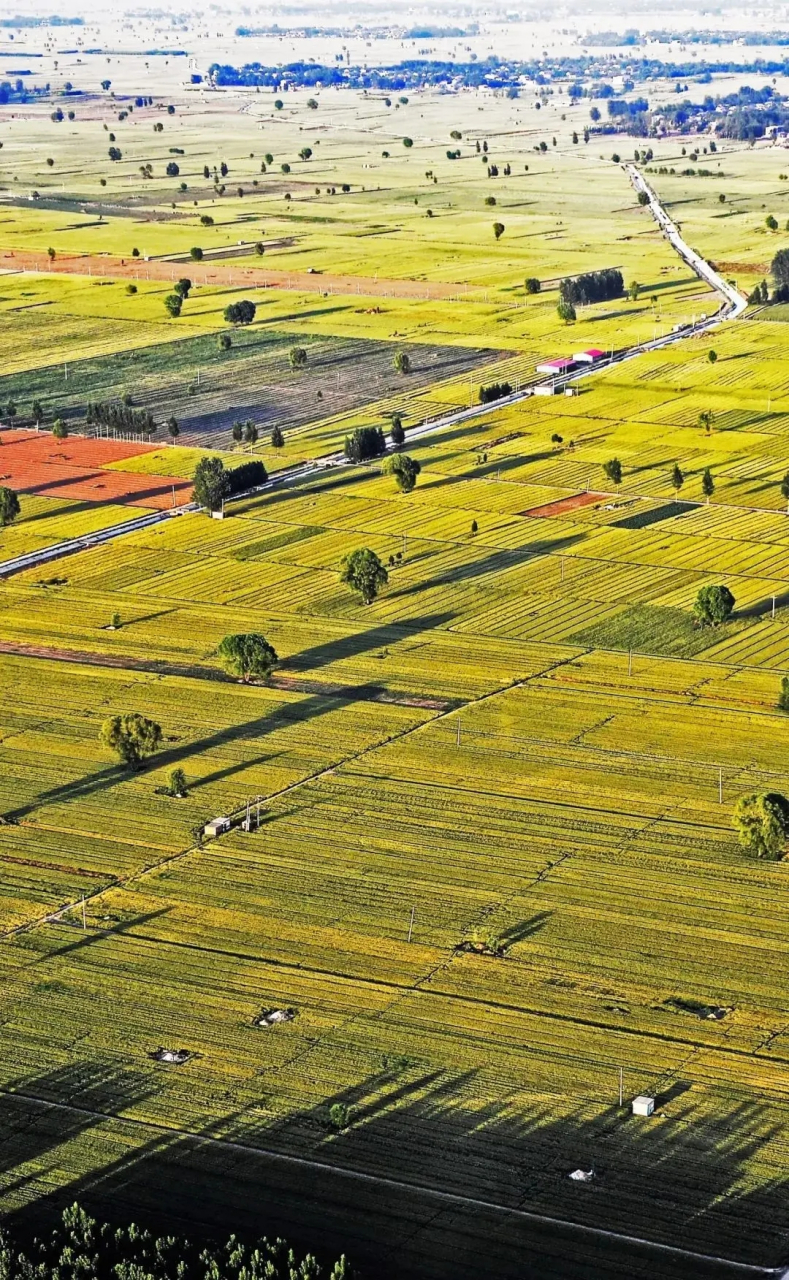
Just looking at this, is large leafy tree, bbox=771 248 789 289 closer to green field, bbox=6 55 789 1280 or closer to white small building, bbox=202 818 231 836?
green field, bbox=6 55 789 1280

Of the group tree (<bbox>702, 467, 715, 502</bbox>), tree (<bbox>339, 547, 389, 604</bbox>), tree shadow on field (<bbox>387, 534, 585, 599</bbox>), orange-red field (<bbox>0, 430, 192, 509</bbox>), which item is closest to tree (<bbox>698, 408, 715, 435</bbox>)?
tree (<bbox>702, 467, 715, 502</bbox>)

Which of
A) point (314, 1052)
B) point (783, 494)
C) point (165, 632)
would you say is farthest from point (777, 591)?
point (314, 1052)

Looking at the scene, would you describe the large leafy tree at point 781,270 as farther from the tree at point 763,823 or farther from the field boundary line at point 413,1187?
the field boundary line at point 413,1187

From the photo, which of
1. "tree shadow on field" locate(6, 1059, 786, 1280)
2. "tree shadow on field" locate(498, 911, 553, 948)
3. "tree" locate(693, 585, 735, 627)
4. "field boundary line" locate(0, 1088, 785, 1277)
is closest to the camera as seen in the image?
"field boundary line" locate(0, 1088, 785, 1277)

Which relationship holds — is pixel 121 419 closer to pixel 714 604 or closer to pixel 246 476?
pixel 246 476

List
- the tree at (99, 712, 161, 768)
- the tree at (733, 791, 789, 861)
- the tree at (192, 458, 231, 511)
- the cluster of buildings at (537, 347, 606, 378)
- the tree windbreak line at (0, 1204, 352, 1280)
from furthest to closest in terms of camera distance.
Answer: the cluster of buildings at (537, 347, 606, 378), the tree at (192, 458, 231, 511), the tree at (99, 712, 161, 768), the tree at (733, 791, 789, 861), the tree windbreak line at (0, 1204, 352, 1280)

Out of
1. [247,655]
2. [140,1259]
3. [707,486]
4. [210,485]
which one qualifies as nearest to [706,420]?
[707,486]
